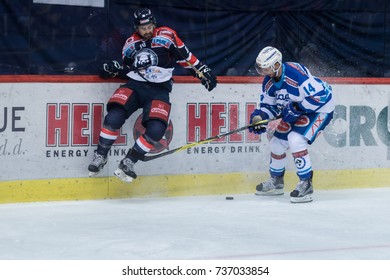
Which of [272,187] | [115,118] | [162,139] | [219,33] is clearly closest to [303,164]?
[272,187]

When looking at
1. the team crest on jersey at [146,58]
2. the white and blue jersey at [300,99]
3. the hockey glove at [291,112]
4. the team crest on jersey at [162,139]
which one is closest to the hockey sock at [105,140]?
the team crest on jersey at [162,139]

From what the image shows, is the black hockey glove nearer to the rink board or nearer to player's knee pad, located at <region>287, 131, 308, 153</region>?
the rink board

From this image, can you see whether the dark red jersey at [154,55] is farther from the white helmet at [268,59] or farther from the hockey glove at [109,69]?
the white helmet at [268,59]

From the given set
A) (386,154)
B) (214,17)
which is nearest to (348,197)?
(386,154)

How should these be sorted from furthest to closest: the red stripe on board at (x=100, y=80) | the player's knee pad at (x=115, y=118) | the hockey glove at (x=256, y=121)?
1. the hockey glove at (x=256, y=121)
2. the player's knee pad at (x=115, y=118)
3. the red stripe on board at (x=100, y=80)

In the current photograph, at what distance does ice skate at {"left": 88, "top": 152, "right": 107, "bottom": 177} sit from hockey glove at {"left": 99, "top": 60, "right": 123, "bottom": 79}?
1.86ft

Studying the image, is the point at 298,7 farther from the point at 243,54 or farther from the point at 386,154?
the point at 386,154

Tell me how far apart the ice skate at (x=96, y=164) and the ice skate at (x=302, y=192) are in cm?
135

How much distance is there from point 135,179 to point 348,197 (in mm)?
1580

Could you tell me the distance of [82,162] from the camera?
7277 millimetres

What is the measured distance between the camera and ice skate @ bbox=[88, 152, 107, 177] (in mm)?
7152

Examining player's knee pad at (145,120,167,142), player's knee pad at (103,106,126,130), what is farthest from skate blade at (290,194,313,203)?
player's knee pad at (103,106,126,130)

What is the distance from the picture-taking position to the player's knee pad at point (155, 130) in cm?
720

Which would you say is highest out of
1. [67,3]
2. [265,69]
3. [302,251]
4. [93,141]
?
[67,3]
